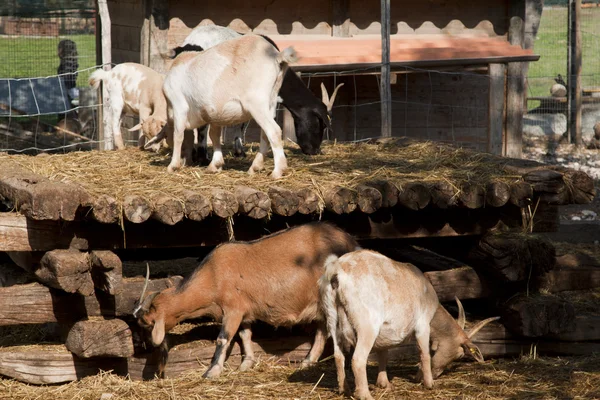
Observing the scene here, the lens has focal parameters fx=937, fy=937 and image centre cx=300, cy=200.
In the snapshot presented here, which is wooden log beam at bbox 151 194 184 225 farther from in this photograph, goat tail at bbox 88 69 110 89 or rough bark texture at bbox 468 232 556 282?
goat tail at bbox 88 69 110 89

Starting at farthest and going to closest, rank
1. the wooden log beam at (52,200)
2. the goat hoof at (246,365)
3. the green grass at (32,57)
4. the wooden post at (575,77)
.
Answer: the green grass at (32,57)
the wooden post at (575,77)
the goat hoof at (246,365)
the wooden log beam at (52,200)

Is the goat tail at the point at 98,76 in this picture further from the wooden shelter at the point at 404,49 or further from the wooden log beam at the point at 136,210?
the wooden log beam at the point at 136,210

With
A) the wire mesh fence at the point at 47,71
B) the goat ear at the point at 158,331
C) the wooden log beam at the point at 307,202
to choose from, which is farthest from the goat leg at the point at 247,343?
the wire mesh fence at the point at 47,71

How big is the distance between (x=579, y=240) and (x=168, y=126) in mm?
5003

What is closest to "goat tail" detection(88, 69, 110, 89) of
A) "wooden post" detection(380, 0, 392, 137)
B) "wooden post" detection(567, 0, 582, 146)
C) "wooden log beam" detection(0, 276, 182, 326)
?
"wooden post" detection(380, 0, 392, 137)

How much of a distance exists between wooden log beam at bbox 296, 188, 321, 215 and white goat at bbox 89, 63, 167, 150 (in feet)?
14.3

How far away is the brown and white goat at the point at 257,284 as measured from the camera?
6.22 meters

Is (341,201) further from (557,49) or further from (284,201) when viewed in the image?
(557,49)

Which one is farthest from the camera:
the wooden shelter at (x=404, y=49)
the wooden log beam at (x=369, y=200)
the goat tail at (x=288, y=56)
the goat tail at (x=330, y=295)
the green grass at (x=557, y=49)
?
the green grass at (x=557, y=49)

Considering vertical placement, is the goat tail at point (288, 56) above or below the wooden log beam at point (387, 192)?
above

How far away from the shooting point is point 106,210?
5906 millimetres

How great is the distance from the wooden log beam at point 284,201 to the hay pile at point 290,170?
0.64ft

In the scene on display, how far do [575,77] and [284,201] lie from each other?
12.7m

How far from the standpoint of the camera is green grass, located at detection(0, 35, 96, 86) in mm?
23906
